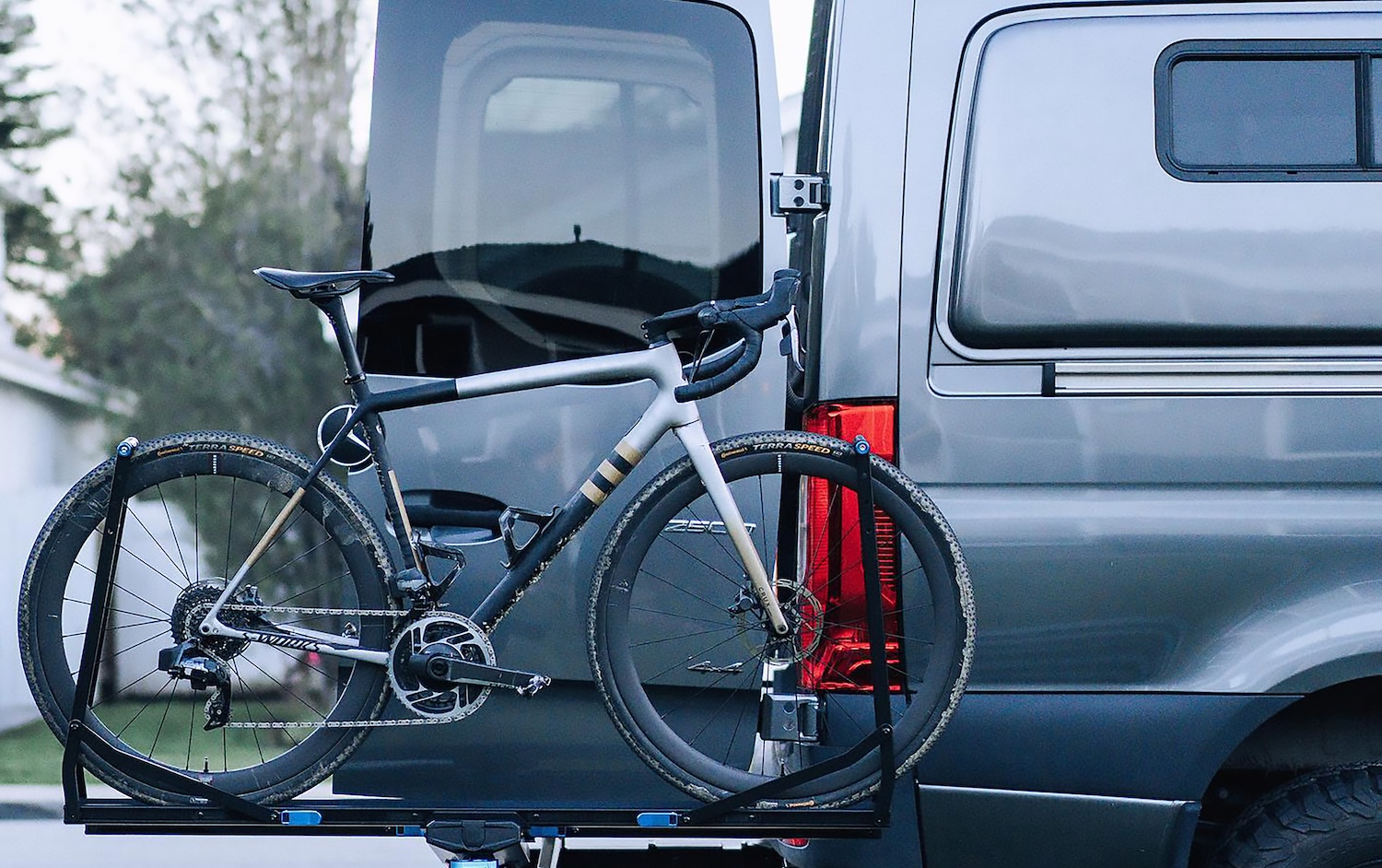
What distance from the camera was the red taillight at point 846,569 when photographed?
2631 millimetres

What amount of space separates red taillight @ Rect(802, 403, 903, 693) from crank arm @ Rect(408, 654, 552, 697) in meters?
0.55

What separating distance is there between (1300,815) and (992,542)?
0.77m

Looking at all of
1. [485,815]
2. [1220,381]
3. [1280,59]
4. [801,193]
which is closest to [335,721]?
[485,815]

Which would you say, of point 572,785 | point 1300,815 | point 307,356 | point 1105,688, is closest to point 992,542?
point 1105,688

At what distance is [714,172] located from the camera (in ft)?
9.96

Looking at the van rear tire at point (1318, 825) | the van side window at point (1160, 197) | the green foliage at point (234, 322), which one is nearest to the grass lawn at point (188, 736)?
the van side window at point (1160, 197)

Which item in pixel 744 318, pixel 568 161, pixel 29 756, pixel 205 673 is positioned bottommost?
pixel 29 756

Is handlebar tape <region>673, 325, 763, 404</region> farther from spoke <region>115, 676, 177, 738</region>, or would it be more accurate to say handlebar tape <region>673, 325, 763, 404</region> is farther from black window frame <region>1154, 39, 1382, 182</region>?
spoke <region>115, 676, 177, 738</region>

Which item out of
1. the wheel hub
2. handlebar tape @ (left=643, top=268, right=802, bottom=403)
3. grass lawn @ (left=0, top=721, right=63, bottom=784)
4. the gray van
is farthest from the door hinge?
grass lawn @ (left=0, top=721, right=63, bottom=784)

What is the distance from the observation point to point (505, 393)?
2836 mm

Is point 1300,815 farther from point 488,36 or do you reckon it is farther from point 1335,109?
point 488,36

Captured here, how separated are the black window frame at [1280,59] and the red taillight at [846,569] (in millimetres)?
755

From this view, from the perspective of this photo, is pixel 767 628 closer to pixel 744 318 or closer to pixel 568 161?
pixel 744 318

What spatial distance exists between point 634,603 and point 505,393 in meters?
0.52
